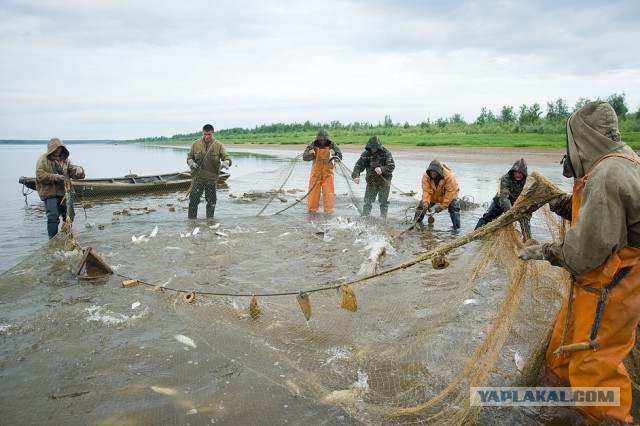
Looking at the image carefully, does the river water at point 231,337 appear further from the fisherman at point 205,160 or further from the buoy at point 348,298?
the fisherman at point 205,160

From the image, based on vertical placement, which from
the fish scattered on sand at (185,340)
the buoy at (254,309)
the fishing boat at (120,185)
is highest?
the fishing boat at (120,185)

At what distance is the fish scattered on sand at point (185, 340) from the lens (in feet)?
13.7

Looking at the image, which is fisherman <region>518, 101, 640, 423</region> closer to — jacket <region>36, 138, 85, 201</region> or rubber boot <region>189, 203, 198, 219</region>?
jacket <region>36, 138, 85, 201</region>

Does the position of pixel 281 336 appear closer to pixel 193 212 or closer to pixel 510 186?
pixel 510 186

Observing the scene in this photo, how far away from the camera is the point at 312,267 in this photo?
268 inches

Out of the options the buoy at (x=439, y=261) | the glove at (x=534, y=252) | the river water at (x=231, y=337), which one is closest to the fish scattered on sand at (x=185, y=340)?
the river water at (x=231, y=337)

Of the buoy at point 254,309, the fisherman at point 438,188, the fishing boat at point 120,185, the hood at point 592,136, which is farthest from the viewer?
the fishing boat at point 120,185

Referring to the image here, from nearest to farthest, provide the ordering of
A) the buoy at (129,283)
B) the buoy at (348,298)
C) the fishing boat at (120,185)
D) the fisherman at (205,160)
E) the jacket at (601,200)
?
the jacket at (601,200)
the buoy at (348,298)
the buoy at (129,283)
the fisherman at (205,160)
the fishing boat at (120,185)

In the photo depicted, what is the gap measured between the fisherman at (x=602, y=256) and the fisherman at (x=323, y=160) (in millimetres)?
7987

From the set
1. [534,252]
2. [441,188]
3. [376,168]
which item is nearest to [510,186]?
[441,188]

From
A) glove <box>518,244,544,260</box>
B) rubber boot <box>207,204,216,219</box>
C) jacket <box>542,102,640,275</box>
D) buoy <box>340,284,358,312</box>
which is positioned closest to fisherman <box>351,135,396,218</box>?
rubber boot <box>207,204,216,219</box>

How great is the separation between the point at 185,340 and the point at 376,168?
6.78 metres

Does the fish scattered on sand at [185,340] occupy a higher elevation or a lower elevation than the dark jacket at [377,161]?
lower

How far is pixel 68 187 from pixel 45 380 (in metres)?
4.96
